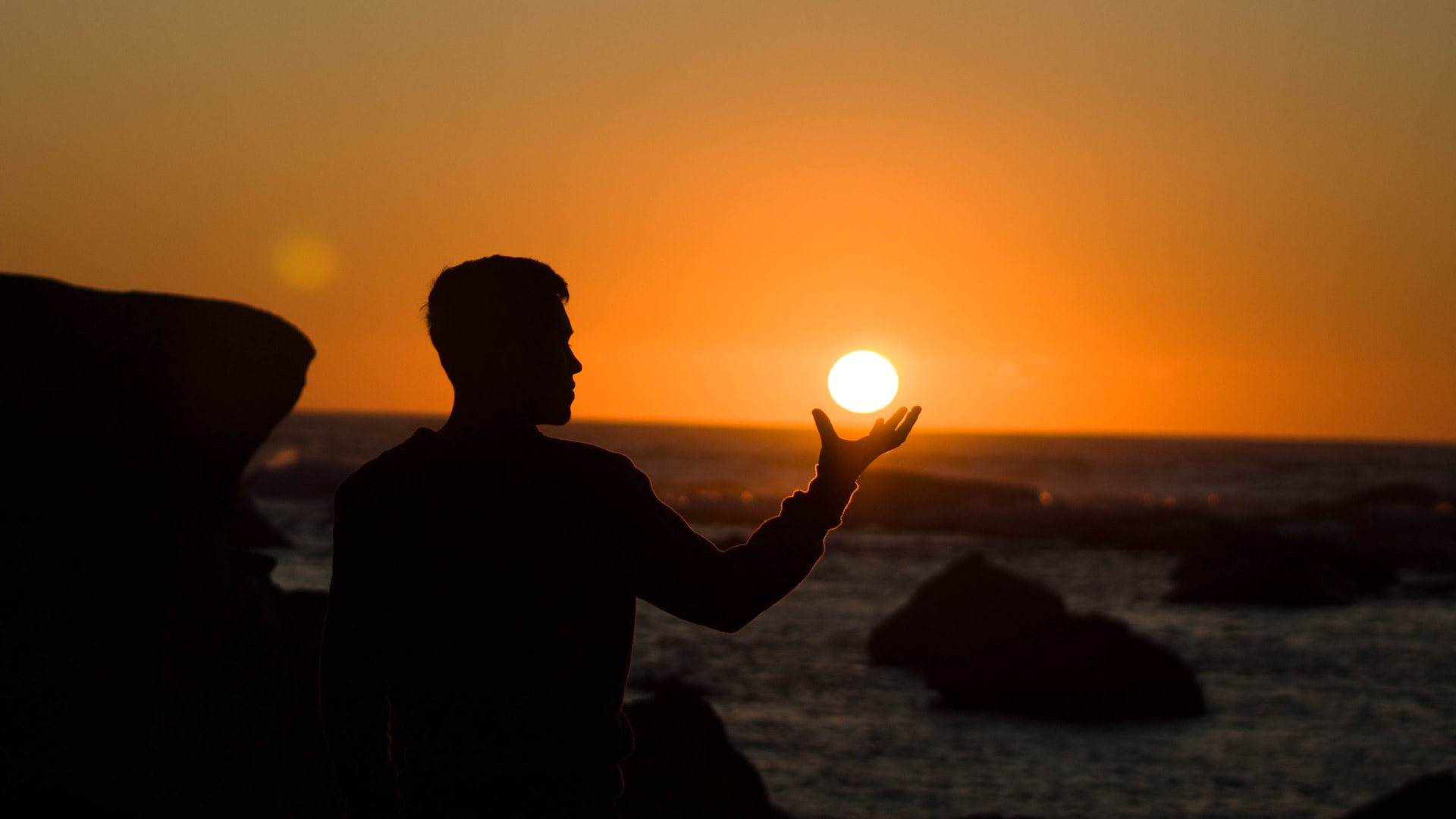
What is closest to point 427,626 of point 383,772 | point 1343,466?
point 383,772

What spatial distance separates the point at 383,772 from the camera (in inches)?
99.2

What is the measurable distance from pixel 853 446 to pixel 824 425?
0.11 metres

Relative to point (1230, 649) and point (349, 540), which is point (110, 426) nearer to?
point (349, 540)

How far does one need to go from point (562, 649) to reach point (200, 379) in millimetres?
5013

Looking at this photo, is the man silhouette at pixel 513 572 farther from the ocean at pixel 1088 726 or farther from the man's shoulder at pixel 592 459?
the ocean at pixel 1088 726

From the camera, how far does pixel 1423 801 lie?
25.0ft

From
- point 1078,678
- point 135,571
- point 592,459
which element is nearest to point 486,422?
point 592,459

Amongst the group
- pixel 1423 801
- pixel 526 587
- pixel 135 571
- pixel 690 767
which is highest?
pixel 526 587

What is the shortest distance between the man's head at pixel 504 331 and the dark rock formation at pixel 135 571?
168 inches

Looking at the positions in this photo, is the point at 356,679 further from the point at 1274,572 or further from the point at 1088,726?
the point at 1274,572

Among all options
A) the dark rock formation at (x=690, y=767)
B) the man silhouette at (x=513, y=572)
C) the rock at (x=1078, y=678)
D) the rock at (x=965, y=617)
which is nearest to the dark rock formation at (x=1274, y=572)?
the rock at (x=965, y=617)

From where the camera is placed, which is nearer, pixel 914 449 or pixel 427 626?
pixel 427 626

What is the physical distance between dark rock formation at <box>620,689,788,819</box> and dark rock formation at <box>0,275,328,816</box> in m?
2.05

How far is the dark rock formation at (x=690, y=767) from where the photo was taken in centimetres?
763
